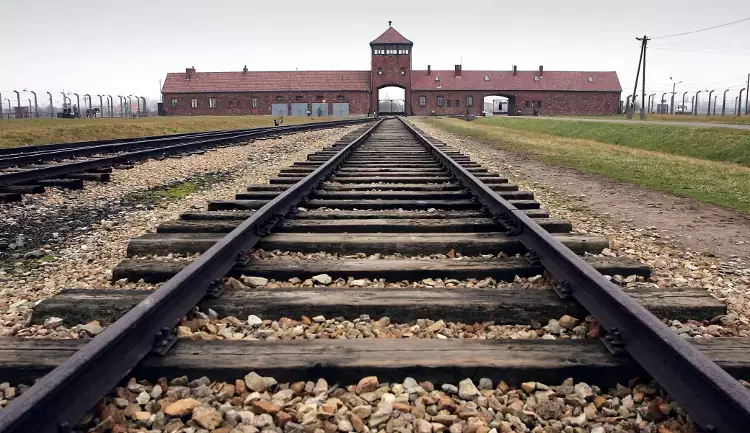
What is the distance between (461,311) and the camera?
2.65 metres

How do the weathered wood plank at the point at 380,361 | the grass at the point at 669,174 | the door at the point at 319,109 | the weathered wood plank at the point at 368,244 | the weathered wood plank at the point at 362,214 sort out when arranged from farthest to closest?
the door at the point at 319,109 < the grass at the point at 669,174 < the weathered wood plank at the point at 362,214 < the weathered wood plank at the point at 368,244 < the weathered wood plank at the point at 380,361

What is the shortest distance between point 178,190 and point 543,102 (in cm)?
7384

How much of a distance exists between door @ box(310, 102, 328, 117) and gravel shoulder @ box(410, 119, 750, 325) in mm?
65608

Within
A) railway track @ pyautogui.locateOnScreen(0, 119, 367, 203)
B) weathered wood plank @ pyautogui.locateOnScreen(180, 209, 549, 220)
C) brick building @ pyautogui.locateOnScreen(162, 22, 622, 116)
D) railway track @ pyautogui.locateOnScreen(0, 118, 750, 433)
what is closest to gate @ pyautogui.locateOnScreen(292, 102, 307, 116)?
brick building @ pyautogui.locateOnScreen(162, 22, 622, 116)

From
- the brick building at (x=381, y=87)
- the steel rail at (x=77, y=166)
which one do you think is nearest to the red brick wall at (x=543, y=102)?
the brick building at (x=381, y=87)

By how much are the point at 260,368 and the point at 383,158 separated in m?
8.13

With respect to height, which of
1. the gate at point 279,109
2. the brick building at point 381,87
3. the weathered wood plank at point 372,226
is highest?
the brick building at point 381,87

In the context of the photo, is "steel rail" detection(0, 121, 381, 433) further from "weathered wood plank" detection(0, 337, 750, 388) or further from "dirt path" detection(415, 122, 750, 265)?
"dirt path" detection(415, 122, 750, 265)

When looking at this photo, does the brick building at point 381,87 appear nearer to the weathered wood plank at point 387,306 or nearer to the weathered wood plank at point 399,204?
the weathered wood plank at point 399,204

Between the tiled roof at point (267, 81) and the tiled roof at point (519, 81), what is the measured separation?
8.43 m

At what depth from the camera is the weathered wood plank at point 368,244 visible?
12.2 ft

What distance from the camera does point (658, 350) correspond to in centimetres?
199

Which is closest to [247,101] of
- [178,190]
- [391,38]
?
[391,38]

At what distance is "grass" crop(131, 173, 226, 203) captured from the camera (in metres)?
6.78
